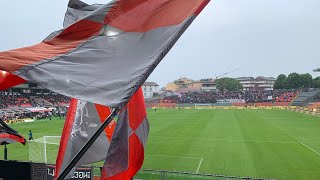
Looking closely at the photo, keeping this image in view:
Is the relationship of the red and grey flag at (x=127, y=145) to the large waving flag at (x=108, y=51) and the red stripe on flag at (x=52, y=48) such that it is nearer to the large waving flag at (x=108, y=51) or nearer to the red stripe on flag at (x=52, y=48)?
the large waving flag at (x=108, y=51)

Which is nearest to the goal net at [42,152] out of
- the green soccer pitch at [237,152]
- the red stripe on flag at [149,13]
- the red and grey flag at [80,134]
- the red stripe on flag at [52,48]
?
the green soccer pitch at [237,152]

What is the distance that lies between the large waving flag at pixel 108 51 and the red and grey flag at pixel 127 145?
92 centimetres

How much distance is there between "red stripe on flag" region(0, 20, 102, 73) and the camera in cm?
374

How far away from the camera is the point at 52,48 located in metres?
4.37

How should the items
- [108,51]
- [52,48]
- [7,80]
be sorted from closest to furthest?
1. [108,51]
2. [52,48]
3. [7,80]

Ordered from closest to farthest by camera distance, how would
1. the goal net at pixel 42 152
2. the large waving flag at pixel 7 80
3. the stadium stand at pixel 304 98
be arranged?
the large waving flag at pixel 7 80 < the goal net at pixel 42 152 < the stadium stand at pixel 304 98

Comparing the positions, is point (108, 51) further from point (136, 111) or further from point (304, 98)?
point (304, 98)

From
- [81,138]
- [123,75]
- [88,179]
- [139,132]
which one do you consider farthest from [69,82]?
[88,179]

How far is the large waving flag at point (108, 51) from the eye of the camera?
11.9 ft

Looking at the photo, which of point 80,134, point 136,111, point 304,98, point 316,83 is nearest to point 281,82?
point 316,83

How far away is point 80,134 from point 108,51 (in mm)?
2325

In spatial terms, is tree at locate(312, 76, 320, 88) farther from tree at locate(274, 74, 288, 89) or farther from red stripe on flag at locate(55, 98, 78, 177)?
red stripe on flag at locate(55, 98, 78, 177)

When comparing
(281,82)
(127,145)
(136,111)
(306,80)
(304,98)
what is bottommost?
(304,98)

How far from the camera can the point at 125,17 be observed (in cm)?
461
